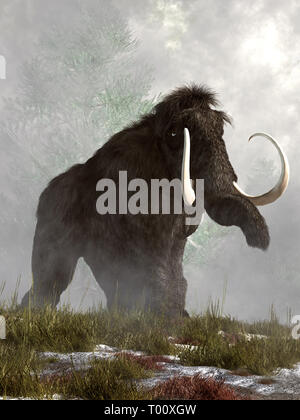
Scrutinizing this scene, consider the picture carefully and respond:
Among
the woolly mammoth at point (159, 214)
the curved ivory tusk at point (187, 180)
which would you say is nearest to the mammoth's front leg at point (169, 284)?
the woolly mammoth at point (159, 214)

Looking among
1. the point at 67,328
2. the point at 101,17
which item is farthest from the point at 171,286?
the point at 101,17

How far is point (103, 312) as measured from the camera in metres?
4.39

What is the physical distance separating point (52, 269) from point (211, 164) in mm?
1852

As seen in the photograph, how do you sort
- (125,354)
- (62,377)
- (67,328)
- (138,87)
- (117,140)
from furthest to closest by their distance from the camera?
(138,87) → (117,140) → (67,328) → (125,354) → (62,377)

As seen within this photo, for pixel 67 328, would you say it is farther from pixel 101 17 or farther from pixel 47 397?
pixel 101 17

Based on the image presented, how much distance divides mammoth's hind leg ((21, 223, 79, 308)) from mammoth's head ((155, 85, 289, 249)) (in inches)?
52.6

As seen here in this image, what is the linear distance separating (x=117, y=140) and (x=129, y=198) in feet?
2.30

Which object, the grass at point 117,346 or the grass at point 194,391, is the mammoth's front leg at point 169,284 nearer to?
the grass at point 117,346

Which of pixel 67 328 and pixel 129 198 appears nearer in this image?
pixel 67 328

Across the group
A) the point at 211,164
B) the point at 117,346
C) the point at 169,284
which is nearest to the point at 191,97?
the point at 211,164

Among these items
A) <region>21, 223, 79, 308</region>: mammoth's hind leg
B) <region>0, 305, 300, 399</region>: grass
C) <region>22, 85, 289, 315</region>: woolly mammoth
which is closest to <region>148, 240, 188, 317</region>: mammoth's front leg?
<region>22, 85, 289, 315</region>: woolly mammoth

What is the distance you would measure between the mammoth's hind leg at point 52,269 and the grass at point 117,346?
87cm

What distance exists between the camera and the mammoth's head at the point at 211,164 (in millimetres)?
4770

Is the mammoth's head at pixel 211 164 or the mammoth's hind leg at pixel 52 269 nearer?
the mammoth's head at pixel 211 164
